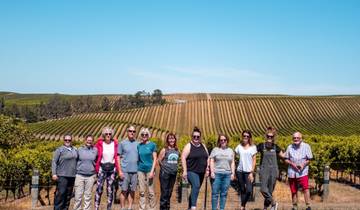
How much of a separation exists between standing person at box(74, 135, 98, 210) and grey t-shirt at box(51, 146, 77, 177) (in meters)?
0.13

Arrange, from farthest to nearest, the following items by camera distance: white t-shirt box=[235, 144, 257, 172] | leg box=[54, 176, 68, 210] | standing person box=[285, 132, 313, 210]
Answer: standing person box=[285, 132, 313, 210] < white t-shirt box=[235, 144, 257, 172] < leg box=[54, 176, 68, 210]

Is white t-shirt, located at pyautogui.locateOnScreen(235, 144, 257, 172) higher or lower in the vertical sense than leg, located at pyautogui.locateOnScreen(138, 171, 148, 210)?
higher

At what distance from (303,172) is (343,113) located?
3278 inches

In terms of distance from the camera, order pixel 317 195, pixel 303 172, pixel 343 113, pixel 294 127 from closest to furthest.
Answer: pixel 303 172
pixel 317 195
pixel 294 127
pixel 343 113

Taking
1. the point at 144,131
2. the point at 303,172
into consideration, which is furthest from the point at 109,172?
the point at 303,172

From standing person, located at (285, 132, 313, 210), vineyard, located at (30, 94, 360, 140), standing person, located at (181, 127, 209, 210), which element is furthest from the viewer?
vineyard, located at (30, 94, 360, 140)

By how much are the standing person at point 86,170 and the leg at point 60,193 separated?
10.9 inches

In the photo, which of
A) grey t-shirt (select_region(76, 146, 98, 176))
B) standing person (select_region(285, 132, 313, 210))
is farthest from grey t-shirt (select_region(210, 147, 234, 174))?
grey t-shirt (select_region(76, 146, 98, 176))

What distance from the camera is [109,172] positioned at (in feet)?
30.7

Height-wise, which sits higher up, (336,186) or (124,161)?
(124,161)

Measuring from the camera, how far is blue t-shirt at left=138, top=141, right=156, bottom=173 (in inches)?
363

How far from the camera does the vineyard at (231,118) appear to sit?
7281 cm

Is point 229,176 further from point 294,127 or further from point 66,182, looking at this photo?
point 294,127

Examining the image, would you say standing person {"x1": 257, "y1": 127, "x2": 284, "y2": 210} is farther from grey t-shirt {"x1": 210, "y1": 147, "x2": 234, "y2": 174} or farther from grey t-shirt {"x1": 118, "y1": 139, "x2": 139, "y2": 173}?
grey t-shirt {"x1": 118, "y1": 139, "x2": 139, "y2": 173}
